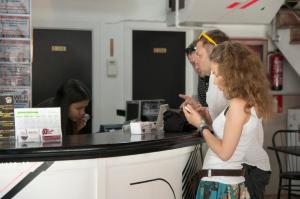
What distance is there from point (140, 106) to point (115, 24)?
200 centimetres

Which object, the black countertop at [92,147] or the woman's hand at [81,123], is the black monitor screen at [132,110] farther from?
the black countertop at [92,147]

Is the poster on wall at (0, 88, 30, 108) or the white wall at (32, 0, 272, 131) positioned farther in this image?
the white wall at (32, 0, 272, 131)

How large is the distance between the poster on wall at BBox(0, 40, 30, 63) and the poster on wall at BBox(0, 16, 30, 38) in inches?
2.1

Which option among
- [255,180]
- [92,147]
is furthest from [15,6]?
[255,180]

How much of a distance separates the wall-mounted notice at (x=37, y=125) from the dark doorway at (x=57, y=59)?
3129 millimetres

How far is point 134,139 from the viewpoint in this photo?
2570 millimetres

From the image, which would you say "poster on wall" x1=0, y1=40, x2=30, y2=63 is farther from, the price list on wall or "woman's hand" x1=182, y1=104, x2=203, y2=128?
"woman's hand" x1=182, y1=104, x2=203, y2=128

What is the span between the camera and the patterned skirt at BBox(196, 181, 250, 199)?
2428mm

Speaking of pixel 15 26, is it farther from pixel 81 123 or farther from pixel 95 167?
pixel 95 167

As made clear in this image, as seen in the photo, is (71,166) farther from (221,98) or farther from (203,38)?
(203,38)

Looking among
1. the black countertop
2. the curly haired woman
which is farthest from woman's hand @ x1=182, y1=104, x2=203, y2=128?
the black countertop

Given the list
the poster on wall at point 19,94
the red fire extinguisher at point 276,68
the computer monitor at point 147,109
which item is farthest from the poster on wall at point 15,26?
the red fire extinguisher at point 276,68

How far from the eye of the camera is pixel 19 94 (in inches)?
146

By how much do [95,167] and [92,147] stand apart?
Answer: 112 millimetres
